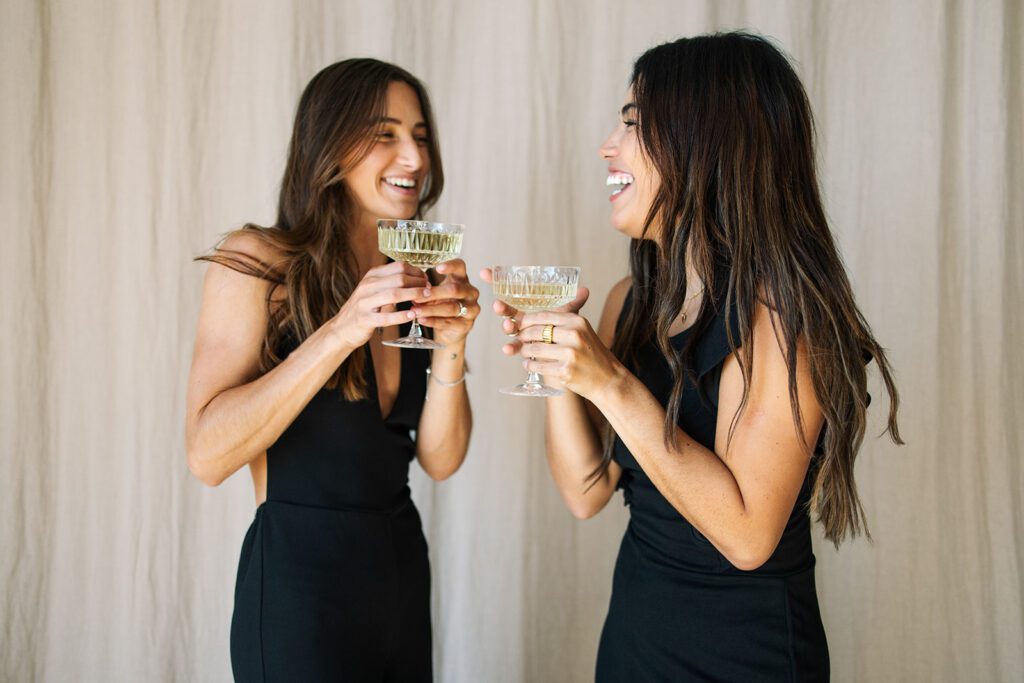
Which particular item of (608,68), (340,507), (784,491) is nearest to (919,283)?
(608,68)

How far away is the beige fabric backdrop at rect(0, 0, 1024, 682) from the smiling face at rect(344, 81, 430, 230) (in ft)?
2.83

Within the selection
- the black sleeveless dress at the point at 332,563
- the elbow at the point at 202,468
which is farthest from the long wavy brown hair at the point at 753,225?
the elbow at the point at 202,468

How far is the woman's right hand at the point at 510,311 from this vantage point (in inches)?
67.2

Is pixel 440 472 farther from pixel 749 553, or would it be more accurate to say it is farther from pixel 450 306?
pixel 749 553

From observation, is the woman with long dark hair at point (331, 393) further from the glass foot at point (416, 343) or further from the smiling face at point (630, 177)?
the smiling face at point (630, 177)

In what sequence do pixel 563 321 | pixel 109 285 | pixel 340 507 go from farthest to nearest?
pixel 109 285 → pixel 340 507 → pixel 563 321

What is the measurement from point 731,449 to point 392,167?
41.8 inches

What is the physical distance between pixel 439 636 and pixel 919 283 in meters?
2.03

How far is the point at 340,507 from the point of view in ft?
6.45

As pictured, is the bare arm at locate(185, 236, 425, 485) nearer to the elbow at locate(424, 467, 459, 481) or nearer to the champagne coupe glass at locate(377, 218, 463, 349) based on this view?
the champagne coupe glass at locate(377, 218, 463, 349)

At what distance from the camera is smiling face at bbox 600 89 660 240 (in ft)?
6.13

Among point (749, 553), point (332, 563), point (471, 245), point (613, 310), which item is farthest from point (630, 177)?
point (471, 245)

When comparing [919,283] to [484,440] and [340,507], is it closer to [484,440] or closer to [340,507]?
[484,440]

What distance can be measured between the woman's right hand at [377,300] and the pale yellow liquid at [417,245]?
0.07 metres
